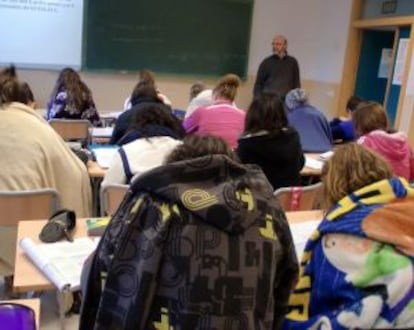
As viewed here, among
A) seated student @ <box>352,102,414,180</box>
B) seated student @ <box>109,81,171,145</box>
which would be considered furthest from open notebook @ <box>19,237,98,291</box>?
seated student @ <box>352,102,414,180</box>

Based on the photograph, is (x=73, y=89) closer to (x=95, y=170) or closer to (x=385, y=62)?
(x=95, y=170)

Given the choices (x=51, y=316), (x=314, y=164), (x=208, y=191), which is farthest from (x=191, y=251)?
(x=314, y=164)

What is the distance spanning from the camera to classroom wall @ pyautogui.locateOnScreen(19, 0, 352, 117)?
6652 mm

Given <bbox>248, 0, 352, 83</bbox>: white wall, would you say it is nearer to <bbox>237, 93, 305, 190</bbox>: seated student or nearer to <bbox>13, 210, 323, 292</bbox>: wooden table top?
<bbox>237, 93, 305, 190</bbox>: seated student

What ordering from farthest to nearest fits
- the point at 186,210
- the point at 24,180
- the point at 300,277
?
the point at 24,180
the point at 300,277
the point at 186,210

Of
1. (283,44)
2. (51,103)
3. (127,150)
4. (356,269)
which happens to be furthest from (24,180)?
(283,44)

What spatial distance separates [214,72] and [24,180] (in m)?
4.98

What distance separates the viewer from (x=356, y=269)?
121 cm

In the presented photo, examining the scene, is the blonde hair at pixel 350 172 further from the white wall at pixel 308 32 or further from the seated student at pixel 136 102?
the white wall at pixel 308 32

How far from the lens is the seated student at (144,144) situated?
2.40m

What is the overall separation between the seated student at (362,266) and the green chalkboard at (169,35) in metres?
5.55

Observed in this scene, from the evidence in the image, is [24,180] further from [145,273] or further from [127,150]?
[145,273]

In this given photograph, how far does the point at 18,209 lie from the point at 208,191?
1.34 metres

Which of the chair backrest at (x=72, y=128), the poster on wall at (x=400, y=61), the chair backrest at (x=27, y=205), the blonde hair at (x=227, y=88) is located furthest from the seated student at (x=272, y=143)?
the poster on wall at (x=400, y=61)
